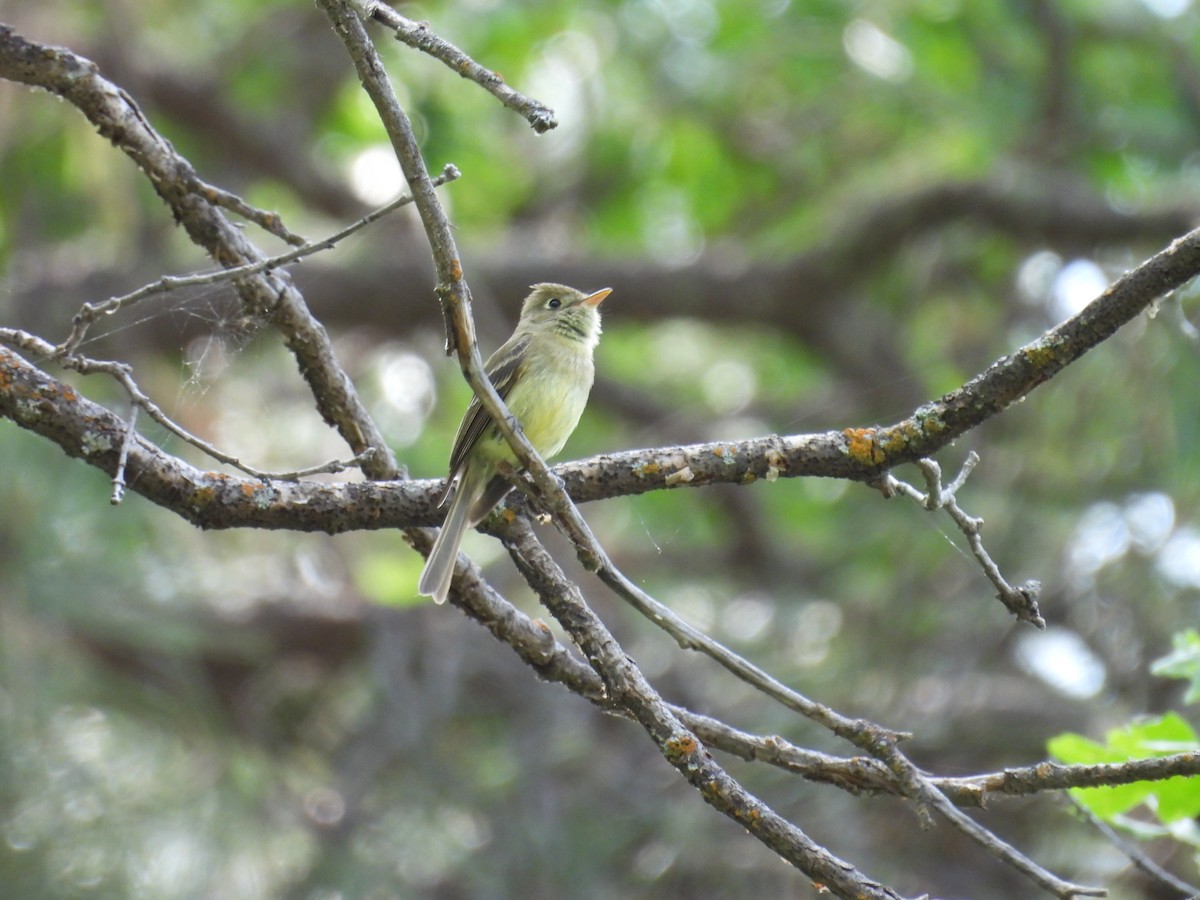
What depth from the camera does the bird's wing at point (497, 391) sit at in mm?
3316

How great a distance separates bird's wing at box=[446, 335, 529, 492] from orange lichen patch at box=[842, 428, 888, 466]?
945 millimetres

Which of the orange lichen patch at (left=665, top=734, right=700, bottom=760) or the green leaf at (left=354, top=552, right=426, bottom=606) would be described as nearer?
the orange lichen patch at (left=665, top=734, right=700, bottom=760)

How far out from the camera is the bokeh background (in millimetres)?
5734

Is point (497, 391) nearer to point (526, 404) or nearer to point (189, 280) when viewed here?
point (526, 404)

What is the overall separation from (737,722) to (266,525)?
3744mm

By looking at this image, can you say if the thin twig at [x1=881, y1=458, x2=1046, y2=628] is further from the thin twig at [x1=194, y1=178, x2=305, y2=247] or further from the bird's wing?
the thin twig at [x1=194, y1=178, x2=305, y2=247]

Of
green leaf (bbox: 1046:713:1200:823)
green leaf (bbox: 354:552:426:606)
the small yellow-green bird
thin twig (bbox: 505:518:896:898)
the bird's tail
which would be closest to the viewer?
thin twig (bbox: 505:518:896:898)

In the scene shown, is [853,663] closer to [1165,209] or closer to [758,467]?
[1165,209]

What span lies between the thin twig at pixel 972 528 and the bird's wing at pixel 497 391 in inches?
40.7

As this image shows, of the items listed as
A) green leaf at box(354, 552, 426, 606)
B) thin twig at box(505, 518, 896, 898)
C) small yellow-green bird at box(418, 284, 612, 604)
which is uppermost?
green leaf at box(354, 552, 426, 606)

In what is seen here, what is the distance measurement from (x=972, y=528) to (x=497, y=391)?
5.56 ft

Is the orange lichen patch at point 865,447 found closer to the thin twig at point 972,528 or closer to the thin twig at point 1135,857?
the thin twig at point 972,528

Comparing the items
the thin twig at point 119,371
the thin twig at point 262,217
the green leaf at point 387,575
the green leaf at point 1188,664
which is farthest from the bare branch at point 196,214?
the green leaf at point 387,575

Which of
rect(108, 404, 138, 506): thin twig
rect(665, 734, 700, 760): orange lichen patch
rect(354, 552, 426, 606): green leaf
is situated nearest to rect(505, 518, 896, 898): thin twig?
rect(665, 734, 700, 760): orange lichen patch
